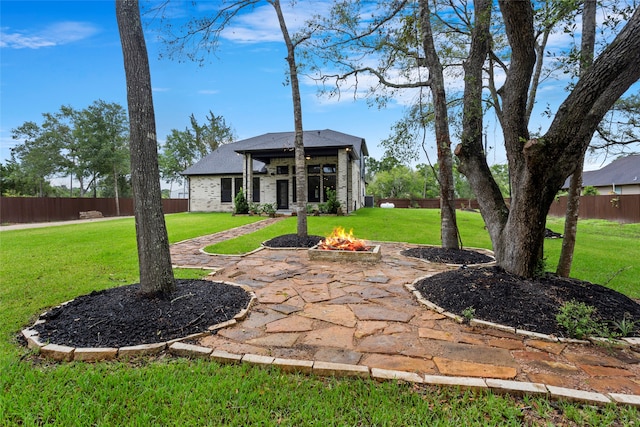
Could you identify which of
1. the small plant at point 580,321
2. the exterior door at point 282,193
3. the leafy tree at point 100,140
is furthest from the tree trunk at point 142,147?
the leafy tree at point 100,140

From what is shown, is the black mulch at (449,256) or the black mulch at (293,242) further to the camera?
the black mulch at (293,242)

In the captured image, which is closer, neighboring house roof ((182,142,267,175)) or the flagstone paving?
the flagstone paving

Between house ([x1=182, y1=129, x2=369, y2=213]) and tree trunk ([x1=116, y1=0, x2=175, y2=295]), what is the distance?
9.66 m

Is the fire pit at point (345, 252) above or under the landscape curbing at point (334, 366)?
above

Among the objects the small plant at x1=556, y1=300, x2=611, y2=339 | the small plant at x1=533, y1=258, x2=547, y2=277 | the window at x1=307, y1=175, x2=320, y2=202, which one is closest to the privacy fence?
the window at x1=307, y1=175, x2=320, y2=202

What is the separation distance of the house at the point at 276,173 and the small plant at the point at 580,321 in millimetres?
11223

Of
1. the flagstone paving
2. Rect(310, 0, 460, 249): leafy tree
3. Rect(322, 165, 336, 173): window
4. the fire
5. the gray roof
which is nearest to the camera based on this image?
the flagstone paving

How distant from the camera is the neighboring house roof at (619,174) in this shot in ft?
70.3

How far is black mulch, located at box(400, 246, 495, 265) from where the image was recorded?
5.86m

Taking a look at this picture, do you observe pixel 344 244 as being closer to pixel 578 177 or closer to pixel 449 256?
pixel 449 256

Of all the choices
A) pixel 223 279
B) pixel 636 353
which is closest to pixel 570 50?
pixel 636 353

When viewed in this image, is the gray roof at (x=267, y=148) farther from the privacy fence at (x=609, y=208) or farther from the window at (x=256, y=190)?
the privacy fence at (x=609, y=208)

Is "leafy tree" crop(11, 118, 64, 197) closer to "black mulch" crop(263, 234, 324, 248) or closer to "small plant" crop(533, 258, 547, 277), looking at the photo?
"black mulch" crop(263, 234, 324, 248)

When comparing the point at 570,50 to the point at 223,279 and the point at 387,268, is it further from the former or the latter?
the point at 223,279
